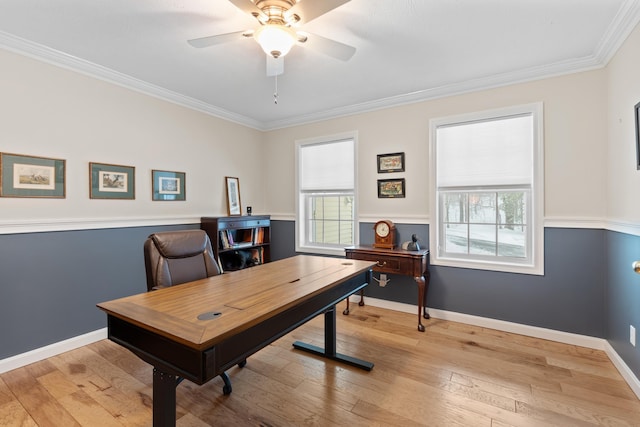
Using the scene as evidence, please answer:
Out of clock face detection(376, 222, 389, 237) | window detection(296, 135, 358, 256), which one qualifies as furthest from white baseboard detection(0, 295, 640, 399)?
window detection(296, 135, 358, 256)

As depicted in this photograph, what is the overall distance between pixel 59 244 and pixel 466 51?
3.72 meters

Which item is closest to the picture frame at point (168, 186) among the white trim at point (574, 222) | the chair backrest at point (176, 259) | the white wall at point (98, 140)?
the white wall at point (98, 140)

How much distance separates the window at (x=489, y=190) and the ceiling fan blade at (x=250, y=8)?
218 cm

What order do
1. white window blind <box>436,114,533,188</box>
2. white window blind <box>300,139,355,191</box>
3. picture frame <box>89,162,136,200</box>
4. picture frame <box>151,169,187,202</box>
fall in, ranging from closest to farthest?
picture frame <box>89,162,136,200</box> → white window blind <box>436,114,533,188</box> → picture frame <box>151,169,187,202</box> → white window blind <box>300,139,355,191</box>

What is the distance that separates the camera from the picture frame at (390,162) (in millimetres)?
3527

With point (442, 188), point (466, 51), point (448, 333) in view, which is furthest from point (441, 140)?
point (448, 333)

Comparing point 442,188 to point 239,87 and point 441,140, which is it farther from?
point 239,87

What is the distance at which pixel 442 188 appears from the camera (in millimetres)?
3316

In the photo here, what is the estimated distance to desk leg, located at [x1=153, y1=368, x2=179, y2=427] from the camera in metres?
1.26

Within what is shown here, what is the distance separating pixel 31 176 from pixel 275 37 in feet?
7.40

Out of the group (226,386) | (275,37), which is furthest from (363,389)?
(275,37)

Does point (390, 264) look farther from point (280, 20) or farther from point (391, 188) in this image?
point (280, 20)

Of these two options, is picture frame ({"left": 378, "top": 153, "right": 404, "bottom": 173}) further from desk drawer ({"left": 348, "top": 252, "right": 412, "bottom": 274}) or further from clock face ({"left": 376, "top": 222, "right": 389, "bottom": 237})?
desk drawer ({"left": 348, "top": 252, "right": 412, "bottom": 274})

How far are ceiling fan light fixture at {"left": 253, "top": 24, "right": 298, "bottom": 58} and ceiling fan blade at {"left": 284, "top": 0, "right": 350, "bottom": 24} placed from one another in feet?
0.29
